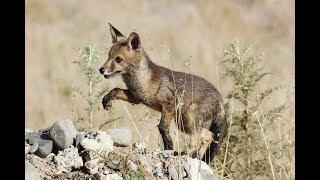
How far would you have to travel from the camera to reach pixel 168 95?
34.6ft

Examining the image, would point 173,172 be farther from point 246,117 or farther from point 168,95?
point 246,117

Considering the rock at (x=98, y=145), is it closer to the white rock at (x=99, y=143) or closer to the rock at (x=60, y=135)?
the white rock at (x=99, y=143)

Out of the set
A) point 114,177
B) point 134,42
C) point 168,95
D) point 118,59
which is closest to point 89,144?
point 114,177

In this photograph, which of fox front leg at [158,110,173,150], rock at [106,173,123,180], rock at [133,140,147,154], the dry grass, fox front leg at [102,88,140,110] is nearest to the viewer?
rock at [106,173,123,180]

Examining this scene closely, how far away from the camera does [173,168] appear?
9.09 m

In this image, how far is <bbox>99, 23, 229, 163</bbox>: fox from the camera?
1041cm

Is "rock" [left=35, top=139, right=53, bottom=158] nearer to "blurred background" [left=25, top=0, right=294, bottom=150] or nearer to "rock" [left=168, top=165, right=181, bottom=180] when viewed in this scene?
"rock" [left=168, top=165, right=181, bottom=180]

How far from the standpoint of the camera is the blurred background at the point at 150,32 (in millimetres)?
19344

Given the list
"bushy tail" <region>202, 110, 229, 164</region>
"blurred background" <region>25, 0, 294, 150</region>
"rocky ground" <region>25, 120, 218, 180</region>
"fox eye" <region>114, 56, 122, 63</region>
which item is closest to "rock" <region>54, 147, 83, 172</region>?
"rocky ground" <region>25, 120, 218, 180</region>

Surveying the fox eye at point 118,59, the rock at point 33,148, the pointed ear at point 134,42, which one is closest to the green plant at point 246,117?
the pointed ear at point 134,42

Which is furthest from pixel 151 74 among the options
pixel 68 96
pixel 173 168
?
pixel 68 96

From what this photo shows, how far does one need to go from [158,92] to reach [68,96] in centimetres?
881

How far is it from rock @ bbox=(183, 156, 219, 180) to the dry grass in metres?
8.05
